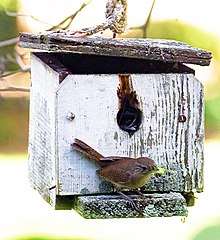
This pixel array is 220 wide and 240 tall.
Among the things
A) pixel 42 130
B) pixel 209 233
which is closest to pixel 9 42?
pixel 209 233

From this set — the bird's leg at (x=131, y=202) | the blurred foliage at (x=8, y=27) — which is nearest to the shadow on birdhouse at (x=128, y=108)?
the bird's leg at (x=131, y=202)

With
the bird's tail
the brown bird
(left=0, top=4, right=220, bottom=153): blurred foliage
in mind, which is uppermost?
(left=0, top=4, right=220, bottom=153): blurred foliage

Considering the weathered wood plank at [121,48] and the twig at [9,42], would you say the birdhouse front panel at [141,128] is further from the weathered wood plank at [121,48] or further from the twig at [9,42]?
the twig at [9,42]

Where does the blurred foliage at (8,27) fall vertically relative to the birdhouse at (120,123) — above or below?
above

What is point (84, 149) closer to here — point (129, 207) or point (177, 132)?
point (129, 207)

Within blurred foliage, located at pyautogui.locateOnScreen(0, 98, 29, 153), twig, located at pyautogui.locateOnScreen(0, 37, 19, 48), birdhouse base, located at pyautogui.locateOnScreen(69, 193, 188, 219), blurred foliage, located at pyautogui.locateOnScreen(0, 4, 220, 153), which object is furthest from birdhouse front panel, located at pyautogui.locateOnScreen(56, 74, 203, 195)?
blurred foliage, located at pyautogui.locateOnScreen(0, 98, 29, 153)

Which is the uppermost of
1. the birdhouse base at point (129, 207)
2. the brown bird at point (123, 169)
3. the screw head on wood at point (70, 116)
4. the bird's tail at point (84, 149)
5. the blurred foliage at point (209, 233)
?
the screw head on wood at point (70, 116)

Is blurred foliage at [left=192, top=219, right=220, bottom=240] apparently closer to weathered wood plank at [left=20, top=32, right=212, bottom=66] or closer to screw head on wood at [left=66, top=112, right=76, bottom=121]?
weathered wood plank at [left=20, top=32, right=212, bottom=66]
